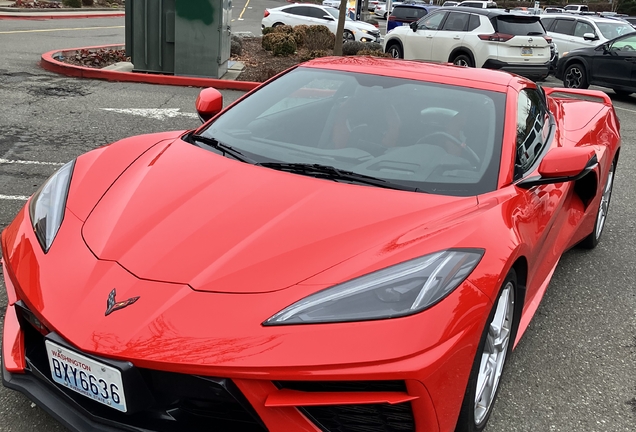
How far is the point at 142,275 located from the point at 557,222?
215 cm

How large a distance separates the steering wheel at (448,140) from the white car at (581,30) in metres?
14.7

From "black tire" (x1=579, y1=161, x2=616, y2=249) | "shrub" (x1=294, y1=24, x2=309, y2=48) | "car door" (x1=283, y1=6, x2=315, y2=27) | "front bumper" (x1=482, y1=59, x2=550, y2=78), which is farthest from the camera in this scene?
"car door" (x1=283, y1=6, x2=315, y2=27)

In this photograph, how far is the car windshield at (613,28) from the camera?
16.1 meters

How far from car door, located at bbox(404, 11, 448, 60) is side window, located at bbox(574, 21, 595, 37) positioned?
14.2 feet

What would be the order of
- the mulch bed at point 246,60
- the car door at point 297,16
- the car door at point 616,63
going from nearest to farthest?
the mulch bed at point 246,60 < the car door at point 616,63 < the car door at point 297,16

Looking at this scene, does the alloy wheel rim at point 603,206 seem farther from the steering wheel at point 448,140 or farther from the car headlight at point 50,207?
the car headlight at point 50,207

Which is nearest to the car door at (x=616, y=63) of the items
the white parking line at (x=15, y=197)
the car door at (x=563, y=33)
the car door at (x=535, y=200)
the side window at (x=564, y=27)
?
the car door at (x=563, y=33)

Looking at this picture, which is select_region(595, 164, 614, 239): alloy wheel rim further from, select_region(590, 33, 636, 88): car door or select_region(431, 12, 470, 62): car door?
select_region(431, 12, 470, 62): car door

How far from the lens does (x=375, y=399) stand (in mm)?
1846

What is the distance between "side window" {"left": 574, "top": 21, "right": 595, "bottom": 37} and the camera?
16406 mm

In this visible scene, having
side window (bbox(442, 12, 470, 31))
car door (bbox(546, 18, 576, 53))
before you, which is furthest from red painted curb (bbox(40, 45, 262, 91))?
car door (bbox(546, 18, 576, 53))

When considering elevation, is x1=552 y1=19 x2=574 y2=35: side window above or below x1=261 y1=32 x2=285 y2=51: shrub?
above

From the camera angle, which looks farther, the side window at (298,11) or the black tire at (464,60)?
the side window at (298,11)

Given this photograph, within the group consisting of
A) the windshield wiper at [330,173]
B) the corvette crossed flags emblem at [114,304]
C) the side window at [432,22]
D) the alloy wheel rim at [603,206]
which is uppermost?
the side window at [432,22]
